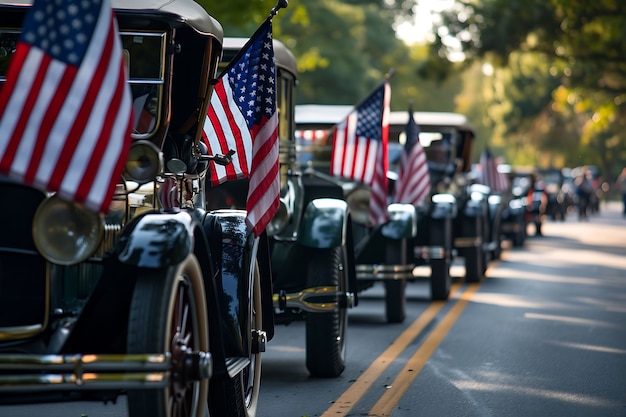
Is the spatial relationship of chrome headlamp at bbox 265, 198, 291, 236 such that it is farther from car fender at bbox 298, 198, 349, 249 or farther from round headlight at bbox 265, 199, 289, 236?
car fender at bbox 298, 198, 349, 249

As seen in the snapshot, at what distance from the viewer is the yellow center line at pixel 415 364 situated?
27.7 feet

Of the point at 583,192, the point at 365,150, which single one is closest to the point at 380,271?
the point at 365,150

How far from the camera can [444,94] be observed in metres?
100

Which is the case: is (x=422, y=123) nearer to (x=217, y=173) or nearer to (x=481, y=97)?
(x=217, y=173)

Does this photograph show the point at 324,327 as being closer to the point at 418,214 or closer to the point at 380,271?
the point at 380,271

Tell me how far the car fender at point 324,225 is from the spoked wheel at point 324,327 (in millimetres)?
66

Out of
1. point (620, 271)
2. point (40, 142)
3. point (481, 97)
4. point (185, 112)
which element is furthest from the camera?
point (481, 97)

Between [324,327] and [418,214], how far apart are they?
7262mm

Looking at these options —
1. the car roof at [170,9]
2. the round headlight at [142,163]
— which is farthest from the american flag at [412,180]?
the round headlight at [142,163]

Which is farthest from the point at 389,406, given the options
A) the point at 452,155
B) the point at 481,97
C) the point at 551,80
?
the point at 481,97

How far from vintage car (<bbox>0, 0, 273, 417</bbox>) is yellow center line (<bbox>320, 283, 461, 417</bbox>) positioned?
134 centimetres

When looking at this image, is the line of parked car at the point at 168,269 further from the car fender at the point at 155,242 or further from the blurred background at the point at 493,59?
the blurred background at the point at 493,59

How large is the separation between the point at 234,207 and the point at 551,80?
56705mm

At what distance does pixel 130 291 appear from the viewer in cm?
562
